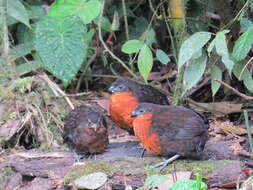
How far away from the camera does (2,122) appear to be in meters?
6.44

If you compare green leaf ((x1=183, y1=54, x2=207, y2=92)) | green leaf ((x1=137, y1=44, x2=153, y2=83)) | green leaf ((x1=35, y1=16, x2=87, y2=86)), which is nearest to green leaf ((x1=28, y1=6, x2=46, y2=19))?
green leaf ((x1=35, y1=16, x2=87, y2=86))

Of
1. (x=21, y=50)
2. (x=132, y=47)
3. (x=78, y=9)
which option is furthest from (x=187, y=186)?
(x=21, y=50)

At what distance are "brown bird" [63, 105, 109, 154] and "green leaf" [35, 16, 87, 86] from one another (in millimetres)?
826

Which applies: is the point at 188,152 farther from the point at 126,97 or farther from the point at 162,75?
the point at 162,75

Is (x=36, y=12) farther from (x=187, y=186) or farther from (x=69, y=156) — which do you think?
(x=187, y=186)

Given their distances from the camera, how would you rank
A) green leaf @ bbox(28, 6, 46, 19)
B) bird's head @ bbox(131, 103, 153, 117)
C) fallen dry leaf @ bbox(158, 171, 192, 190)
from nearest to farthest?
fallen dry leaf @ bbox(158, 171, 192, 190) → bird's head @ bbox(131, 103, 153, 117) → green leaf @ bbox(28, 6, 46, 19)

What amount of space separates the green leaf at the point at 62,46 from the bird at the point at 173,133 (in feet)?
4.70

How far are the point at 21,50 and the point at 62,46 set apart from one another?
4.80 ft

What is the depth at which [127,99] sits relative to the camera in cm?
629

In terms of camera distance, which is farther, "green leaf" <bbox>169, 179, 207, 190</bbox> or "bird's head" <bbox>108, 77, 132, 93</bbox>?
"bird's head" <bbox>108, 77, 132, 93</bbox>

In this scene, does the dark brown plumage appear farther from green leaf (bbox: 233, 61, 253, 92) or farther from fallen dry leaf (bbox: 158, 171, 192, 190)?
green leaf (bbox: 233, 61, 253, 92)

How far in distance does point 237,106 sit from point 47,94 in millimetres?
2059

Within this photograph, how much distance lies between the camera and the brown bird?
5.56 metres

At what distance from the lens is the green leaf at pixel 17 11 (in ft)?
23.3
